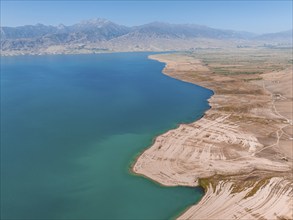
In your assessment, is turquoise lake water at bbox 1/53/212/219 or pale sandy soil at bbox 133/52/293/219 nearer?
pale sandy soil at bbox 133/52/293/219

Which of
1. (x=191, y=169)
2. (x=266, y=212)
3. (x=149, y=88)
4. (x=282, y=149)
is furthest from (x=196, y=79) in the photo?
(x=266, y=212)

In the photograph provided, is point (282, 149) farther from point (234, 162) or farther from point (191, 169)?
point (191, 169)

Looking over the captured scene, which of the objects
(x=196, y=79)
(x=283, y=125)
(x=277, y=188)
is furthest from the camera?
(x=196, y=79)

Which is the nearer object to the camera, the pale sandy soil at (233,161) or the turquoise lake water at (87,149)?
the pale sandy soil at (233,161)
